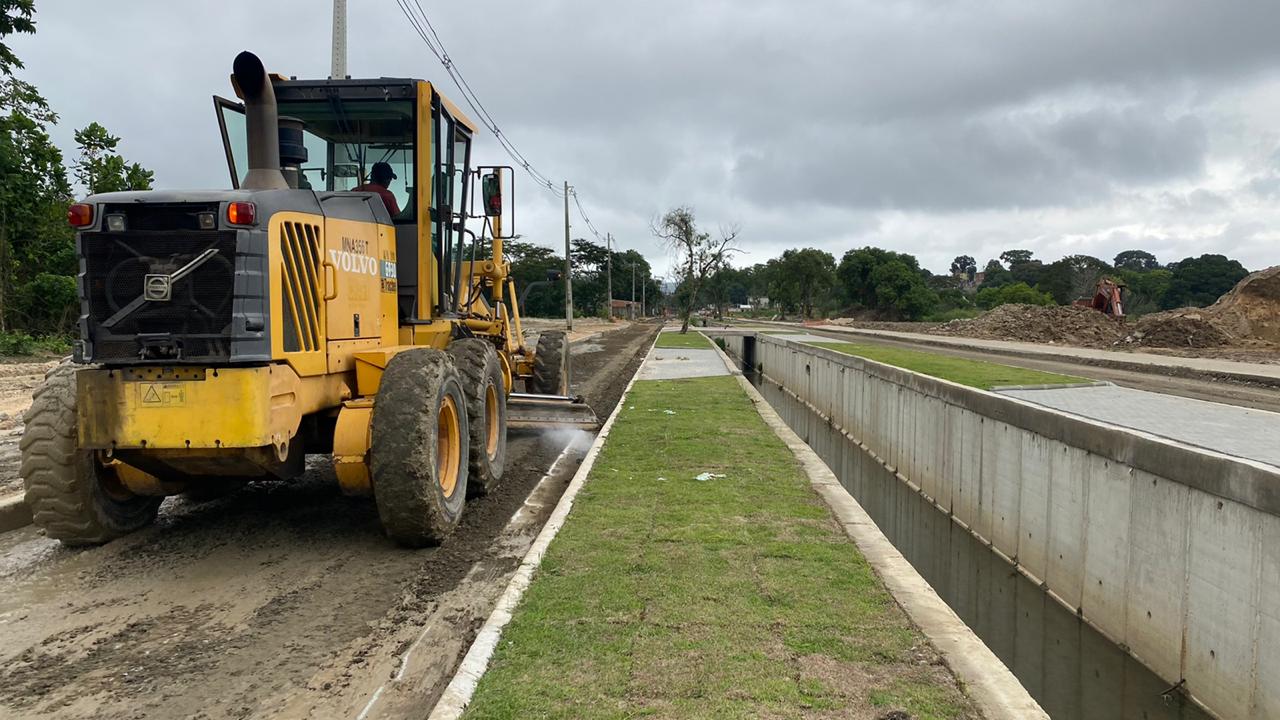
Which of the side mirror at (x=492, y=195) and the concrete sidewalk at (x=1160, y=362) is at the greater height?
the side mirror at (x=492, y=195)

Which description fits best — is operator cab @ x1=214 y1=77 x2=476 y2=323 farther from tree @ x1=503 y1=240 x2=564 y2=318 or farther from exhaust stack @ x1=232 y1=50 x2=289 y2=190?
tree @ x1=503 y1=240 x2=564 y2=318

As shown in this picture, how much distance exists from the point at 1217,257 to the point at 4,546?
6951 cm

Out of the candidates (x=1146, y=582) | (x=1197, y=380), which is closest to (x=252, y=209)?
(x=1146, y=582)

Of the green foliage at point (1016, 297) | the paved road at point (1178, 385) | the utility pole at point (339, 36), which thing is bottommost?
the paved road at point (1178, 385)

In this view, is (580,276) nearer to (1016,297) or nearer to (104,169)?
(1016,297)

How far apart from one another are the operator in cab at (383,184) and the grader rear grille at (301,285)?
5.30 ft

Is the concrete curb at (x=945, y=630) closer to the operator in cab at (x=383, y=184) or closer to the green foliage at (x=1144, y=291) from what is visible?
the operator in cab at (x=383, y=184)

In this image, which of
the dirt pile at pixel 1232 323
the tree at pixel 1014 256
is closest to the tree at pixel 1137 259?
the tree at pixel 1014 256

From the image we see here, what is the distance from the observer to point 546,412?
456 inches

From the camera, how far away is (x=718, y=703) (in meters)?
3.73

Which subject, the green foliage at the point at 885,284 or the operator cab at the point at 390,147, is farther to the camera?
the green foliage at the point at 885,284

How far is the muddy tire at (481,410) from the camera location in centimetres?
769

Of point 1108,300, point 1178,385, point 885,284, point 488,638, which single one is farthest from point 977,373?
point 885,284

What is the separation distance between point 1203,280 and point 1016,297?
52.4ft
